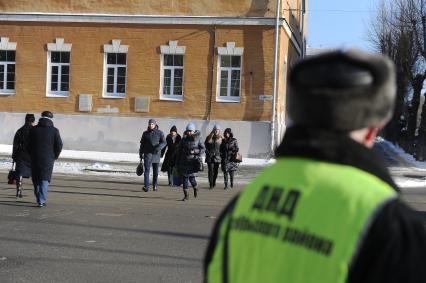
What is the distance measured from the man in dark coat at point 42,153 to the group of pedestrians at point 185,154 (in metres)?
3.01

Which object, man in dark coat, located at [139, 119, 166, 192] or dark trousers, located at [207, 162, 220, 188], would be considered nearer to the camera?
man in dark coat, located at [139, 119, 166, 192]

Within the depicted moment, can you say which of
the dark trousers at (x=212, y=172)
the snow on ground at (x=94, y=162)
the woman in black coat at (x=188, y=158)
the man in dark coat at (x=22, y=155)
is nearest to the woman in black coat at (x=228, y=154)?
the dark trousers at (x=212, y=172)

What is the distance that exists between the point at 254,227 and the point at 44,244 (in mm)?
7392

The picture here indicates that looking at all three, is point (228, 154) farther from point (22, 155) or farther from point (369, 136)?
point (369, 136)

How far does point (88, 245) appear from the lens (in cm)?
897

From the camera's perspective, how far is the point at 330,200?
1843 millimetres

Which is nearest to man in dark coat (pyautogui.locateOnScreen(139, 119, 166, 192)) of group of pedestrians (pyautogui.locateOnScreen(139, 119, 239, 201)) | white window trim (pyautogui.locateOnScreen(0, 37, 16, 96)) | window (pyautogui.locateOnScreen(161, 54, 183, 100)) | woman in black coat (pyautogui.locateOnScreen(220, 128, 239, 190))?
Answer: group of pedestrians (pyautogui.locateOnScreen(139, 119, 239, 201))

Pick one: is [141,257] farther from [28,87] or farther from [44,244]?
[28,87]

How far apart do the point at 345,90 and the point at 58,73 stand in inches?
1172

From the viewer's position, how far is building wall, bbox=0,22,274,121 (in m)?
29.0

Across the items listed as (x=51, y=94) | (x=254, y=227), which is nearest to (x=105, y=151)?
(x=51, y=94)

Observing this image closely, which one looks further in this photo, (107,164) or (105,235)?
(107,164)

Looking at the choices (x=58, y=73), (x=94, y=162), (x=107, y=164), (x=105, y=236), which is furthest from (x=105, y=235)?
(x=58, y=73)

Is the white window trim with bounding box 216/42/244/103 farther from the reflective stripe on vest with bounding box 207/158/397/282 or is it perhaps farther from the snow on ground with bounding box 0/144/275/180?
the reflective stripe on vest with bounding box 207/158/397/282
